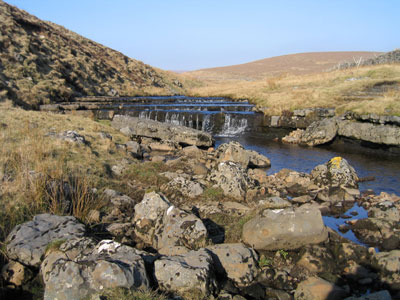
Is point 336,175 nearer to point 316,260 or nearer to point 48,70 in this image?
point 316,260

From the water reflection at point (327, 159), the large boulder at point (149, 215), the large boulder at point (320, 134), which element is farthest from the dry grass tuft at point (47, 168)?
the large boulder at point (320, 134)

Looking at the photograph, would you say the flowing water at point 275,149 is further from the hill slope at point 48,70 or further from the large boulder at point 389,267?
the hill slope at point 48,70

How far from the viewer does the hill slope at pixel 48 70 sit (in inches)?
995

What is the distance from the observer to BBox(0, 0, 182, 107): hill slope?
2528 centimetres

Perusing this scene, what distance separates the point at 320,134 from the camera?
1739cm

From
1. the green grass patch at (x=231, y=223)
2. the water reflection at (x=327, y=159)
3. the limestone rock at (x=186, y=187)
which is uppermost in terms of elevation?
the limestone rock at (x=186, y=187)

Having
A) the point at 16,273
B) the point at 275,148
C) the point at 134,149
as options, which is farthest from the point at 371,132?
the point at 16,273

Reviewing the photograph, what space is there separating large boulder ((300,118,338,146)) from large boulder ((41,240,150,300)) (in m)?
15.5

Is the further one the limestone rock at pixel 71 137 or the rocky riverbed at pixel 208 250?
the limestone rock at pixel 71 137

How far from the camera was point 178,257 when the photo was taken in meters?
4.44

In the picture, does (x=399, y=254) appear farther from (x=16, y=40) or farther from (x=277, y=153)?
(x=16, y=40)

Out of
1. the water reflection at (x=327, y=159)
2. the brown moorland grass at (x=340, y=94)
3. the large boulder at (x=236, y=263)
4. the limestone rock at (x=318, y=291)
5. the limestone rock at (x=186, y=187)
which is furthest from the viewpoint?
the brown moorland grass at (x=340, y=94)

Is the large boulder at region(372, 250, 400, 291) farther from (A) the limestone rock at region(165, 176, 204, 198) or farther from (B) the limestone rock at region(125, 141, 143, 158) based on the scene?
(B) the limestone rock at region(125, 141, 143, 158)

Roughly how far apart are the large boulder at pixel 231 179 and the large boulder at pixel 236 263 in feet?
10.4
